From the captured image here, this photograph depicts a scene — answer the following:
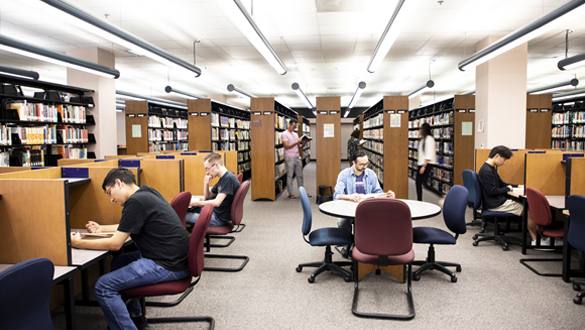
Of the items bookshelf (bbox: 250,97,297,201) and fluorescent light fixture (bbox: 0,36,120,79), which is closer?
fluorescent light fixture (bbox: 0,36,120,79)

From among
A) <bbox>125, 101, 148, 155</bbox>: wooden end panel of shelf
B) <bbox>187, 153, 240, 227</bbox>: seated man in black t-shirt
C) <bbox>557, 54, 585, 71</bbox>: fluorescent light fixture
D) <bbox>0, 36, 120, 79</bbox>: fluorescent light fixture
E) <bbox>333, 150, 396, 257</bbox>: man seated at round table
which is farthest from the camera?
<bbox>125, 101, 148, 155</bbox>: wooden end panel of shelf

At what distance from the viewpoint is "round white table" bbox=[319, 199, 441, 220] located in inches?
116

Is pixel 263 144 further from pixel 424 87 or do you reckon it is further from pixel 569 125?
pixel 569 125

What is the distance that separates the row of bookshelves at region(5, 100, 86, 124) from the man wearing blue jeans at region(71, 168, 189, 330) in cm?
443

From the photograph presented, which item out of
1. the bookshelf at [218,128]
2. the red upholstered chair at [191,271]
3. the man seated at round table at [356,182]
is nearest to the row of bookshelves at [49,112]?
the bookshelf at [218,128]

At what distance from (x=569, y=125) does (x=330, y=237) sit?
31.1ft

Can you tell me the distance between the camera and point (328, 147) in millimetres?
7395

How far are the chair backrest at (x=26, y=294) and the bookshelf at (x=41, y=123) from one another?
4.99m

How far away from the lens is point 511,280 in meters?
3.32

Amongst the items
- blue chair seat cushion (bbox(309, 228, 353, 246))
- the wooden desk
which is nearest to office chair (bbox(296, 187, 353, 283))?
blue chair seat cushion (bbox(309, 228, 353, 246))

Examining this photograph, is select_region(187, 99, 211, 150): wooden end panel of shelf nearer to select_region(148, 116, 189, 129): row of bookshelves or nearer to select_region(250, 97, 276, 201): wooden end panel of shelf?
select_region(250, 97, 276, 201): wooden end panel of shelf

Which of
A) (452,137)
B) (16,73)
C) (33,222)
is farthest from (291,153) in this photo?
(33,222)

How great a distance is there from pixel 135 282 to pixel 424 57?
8.22 metres

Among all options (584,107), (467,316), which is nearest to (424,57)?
(584,107)
